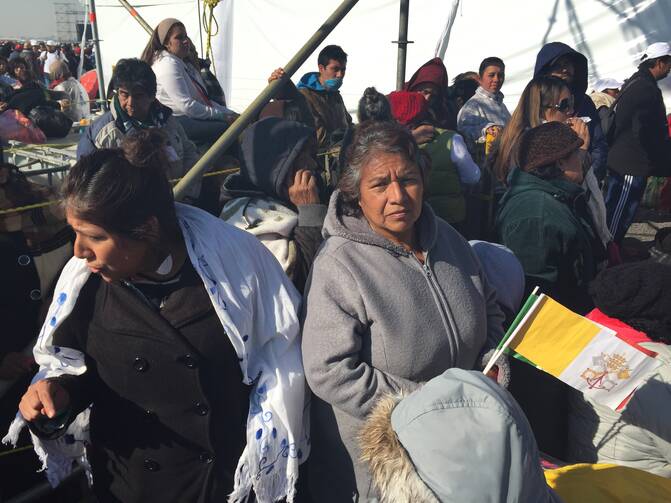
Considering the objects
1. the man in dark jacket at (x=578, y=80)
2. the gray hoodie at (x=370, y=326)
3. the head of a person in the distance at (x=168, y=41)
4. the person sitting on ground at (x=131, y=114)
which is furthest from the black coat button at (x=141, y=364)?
the man in dark jacket at (x=578, y=80)

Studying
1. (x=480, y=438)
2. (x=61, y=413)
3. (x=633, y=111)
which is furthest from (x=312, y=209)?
(x=633, y=111)

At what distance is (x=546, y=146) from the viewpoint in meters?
2.97

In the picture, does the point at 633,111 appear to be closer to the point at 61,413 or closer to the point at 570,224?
the point at 570,224

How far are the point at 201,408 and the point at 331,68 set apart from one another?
12.9 feet

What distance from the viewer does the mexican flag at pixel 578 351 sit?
5.88 feet

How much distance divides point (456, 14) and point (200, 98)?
5.90 meters

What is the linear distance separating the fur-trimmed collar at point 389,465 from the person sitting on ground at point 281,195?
95 cm

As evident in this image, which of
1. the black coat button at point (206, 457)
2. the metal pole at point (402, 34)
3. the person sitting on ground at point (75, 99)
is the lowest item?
the person sitting on ground at point (75, 99)

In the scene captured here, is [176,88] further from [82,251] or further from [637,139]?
[637,139]

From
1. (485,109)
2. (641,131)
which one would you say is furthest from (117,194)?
(641,131)

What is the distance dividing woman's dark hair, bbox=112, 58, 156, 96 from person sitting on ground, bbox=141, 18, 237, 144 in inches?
37.9

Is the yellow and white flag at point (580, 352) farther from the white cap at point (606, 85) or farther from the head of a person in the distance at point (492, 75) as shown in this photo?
the white cap at point (606, 85)

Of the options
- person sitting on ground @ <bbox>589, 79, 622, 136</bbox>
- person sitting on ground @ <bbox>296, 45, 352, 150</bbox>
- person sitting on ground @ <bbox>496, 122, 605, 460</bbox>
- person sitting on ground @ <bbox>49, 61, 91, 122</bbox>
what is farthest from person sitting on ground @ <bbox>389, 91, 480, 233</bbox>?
person sitting on ground @ <bbox>49, 61, 91, 122</bbox>

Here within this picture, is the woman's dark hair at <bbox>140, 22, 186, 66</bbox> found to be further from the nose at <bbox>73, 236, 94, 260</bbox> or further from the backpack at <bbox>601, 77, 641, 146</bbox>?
the backpack at <bbox>601, 77, 641, 146</bbox>
